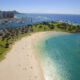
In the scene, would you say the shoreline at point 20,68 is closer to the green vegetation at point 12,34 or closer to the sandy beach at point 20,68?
the sandy beach at point 20,68

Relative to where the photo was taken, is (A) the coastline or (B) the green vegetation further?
(B) the green vegetation

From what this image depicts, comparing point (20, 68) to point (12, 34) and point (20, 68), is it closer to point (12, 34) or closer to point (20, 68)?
point (20, 68)

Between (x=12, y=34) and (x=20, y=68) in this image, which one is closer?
(x=20, y=68)

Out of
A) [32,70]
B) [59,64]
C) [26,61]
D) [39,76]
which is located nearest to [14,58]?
[26,61]

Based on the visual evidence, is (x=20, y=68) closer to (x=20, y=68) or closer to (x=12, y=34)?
(x=20, y=68)

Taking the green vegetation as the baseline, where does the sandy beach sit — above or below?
below

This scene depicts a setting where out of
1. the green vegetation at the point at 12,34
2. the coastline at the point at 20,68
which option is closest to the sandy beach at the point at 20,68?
the coastline at the point at 20,68

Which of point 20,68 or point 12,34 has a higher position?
point 12,34

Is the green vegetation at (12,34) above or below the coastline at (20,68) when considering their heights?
above

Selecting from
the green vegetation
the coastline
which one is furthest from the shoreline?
the green vegetation

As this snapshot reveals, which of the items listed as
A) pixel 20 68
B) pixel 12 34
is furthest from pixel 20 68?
pixel 12 34

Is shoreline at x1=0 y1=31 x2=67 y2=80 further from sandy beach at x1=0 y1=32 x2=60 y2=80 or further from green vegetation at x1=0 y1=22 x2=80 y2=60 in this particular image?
green vegetation at x1=0 y1=22 x2=80 y2=60

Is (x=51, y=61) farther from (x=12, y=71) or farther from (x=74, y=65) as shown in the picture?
(x=12, y=71)
